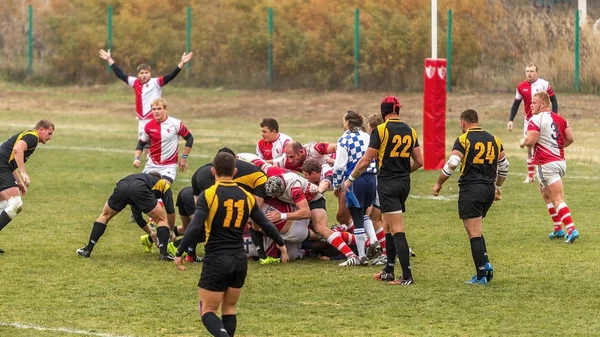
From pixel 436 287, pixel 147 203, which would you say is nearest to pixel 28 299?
pixel 147 203

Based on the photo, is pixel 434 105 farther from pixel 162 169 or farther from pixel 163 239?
pixel 163 239

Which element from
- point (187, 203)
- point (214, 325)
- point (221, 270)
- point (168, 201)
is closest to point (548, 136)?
point (187, 203)

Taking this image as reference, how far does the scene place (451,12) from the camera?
3694 centimetres

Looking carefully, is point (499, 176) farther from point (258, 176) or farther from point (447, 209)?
point (447, 209)

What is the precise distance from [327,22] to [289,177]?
2760 cm

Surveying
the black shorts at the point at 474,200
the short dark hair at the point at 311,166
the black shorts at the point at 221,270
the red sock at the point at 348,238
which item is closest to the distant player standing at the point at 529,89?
the red sock at the point at 348,238

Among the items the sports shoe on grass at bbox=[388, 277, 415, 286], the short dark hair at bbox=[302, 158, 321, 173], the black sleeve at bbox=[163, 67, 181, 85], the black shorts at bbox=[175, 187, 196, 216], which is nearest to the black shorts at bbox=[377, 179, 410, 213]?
the sports shoe on grass at bbox=[388, 277, 415, 286]

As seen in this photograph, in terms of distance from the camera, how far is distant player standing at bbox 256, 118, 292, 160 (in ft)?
48.8

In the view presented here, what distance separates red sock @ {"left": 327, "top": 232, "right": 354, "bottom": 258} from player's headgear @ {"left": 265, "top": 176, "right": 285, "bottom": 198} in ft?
2.96

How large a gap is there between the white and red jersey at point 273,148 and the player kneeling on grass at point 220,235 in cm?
564

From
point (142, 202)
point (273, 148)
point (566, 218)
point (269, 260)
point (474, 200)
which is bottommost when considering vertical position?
point (269, 260)

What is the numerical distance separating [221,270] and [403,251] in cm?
361

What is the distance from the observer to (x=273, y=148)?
1502 centimetres

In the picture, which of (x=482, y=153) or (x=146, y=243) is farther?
(x=146, y=243)
